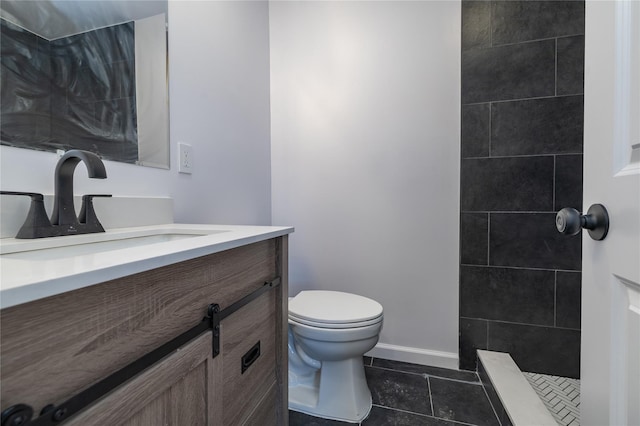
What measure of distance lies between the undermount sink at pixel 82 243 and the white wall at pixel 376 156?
0.99 meters

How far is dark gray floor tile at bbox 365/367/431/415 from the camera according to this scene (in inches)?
50.2

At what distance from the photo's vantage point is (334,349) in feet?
3.80

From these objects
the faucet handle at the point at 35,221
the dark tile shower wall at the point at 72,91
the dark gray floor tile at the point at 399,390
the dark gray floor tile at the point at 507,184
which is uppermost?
the dark tile shower wall at the point at 72,91

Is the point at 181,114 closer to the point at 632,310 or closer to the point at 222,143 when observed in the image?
the point at 222,143

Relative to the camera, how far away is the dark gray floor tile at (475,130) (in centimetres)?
148

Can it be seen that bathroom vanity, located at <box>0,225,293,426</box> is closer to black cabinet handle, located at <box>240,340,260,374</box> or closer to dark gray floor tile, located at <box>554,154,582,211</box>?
black cabinet handle, located at <box>240,340,260,374</box>

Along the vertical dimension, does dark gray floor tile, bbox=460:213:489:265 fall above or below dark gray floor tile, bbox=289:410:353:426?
above

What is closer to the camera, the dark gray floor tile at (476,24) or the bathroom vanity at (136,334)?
the bathroom vanity at (136,334)

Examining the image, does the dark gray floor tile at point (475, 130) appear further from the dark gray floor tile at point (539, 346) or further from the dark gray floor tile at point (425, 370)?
the dark gray floor tile at point (425, 370)

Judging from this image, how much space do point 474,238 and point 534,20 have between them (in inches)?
44.8

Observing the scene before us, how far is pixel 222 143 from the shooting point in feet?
4.72

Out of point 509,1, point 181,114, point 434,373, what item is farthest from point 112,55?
point 434,373

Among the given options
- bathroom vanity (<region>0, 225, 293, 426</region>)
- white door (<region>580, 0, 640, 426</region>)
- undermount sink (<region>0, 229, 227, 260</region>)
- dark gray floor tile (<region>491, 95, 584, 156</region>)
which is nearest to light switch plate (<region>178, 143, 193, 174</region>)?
undermount sink (<region>0, 229, 227, 260</region>)

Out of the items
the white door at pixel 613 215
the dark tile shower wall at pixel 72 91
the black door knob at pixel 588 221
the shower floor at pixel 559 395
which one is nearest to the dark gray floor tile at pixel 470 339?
the shower floor at pixel 559 395
